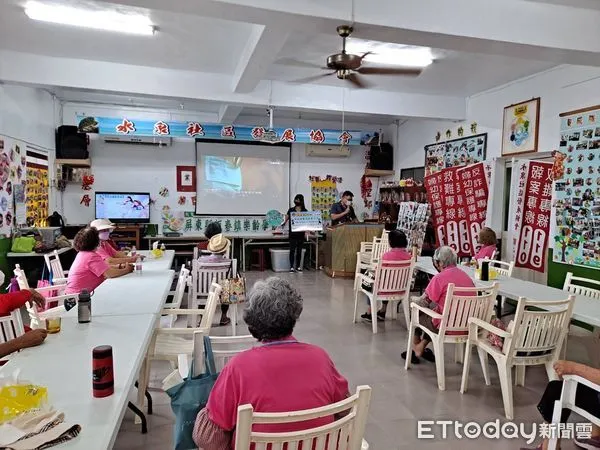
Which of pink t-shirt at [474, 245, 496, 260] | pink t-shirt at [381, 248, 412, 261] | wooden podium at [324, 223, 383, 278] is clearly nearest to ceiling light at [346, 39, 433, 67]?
pink t-shirt at [381, 248, 412, 261]

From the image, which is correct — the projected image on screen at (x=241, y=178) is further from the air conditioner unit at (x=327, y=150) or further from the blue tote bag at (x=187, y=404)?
the blue tote bag at (x=187, y=404)

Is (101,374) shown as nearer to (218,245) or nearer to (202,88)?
(218,245)

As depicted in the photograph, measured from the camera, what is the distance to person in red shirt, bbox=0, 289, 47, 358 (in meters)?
1.97

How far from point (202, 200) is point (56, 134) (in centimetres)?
285

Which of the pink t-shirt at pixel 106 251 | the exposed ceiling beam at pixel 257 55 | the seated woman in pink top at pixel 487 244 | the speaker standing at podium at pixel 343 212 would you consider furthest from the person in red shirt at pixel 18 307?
→ the speaker standing at podium at pixel 343 212

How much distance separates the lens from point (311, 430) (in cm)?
124

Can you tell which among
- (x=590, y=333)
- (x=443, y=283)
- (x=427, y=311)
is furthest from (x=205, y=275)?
(x=590, y=333)

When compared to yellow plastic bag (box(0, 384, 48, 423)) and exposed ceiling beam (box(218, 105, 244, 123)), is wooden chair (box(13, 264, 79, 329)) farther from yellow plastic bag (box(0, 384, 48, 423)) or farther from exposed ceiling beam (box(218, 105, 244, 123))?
exposed ceiling beam (box(218, 105, 244, 123))

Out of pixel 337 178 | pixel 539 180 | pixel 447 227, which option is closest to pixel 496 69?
pixel 539 180

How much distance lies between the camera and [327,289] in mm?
6555

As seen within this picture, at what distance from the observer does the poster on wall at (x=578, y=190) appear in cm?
446

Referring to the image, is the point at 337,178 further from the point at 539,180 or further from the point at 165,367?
the point at 165,367

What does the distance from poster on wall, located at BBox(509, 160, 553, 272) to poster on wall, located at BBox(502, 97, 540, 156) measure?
1.07 ft

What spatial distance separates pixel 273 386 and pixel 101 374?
0.66m
